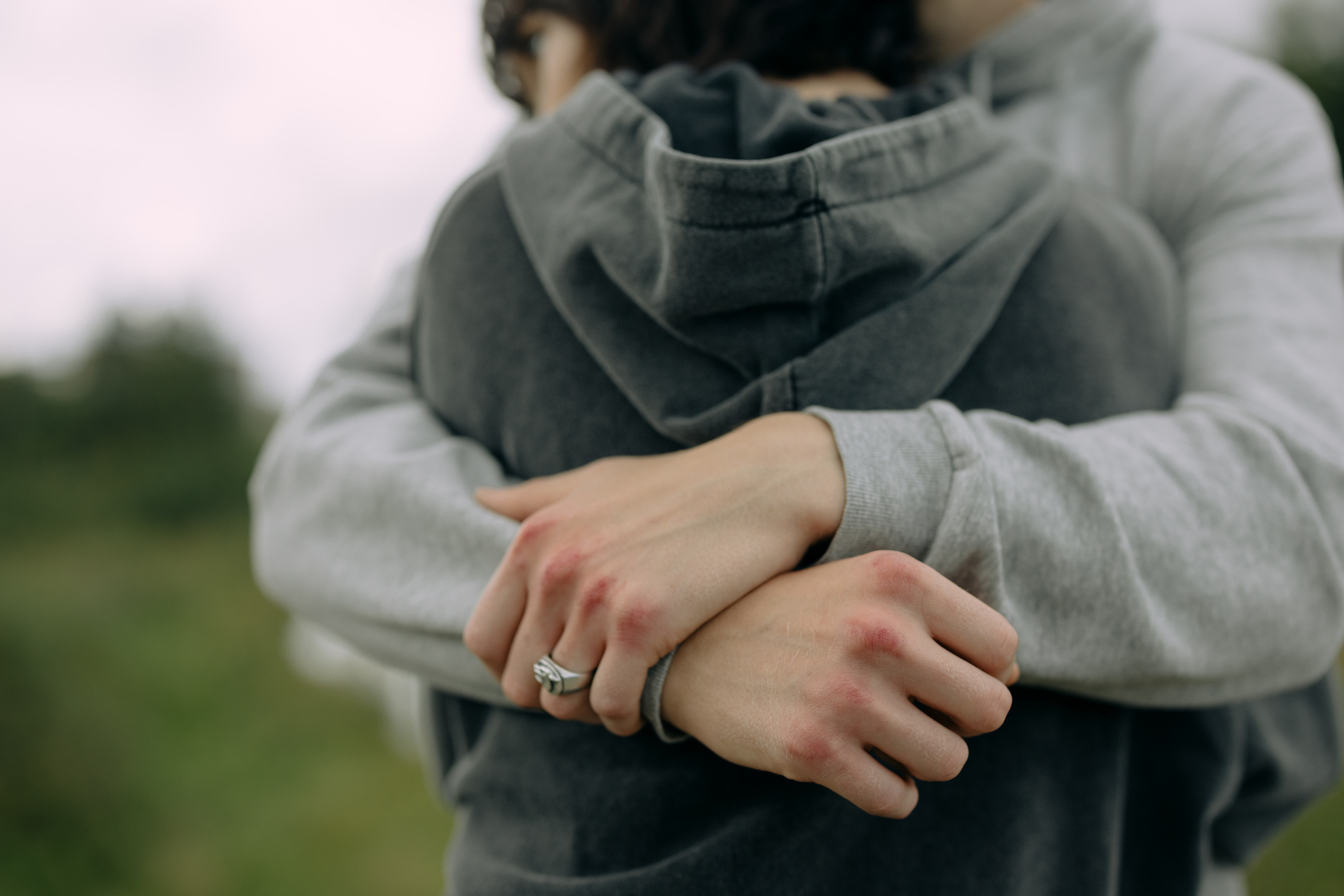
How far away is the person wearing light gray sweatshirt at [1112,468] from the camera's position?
0.64 metres

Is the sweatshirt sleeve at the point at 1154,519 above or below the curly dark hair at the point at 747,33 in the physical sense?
below

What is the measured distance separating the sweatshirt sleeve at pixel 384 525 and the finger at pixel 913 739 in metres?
0.37

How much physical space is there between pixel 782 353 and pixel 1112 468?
0.30m

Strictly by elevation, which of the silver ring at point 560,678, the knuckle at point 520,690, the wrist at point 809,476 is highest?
the wrist at point 809,476

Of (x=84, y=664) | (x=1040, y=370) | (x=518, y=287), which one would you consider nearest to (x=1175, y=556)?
(x=1040, y=370)

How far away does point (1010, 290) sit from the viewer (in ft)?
2.50

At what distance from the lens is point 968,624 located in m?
0.57

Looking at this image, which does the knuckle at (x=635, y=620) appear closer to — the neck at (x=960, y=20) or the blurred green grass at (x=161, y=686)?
the neck at (x=960, y=20)

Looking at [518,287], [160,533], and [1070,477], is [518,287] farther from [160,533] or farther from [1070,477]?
[160,533]

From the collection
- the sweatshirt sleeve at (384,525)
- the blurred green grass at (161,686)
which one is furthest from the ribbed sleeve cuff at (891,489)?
the blurred green grass at (161,686)

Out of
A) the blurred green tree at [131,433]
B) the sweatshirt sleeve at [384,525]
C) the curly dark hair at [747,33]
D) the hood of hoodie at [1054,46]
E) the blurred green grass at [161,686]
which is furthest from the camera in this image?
the blurred green tree at [131,433]

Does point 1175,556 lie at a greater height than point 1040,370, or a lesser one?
lesser

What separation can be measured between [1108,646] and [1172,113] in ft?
2.39

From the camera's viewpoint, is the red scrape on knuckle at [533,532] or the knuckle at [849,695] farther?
the red scrape on knuckle at [533,532]
